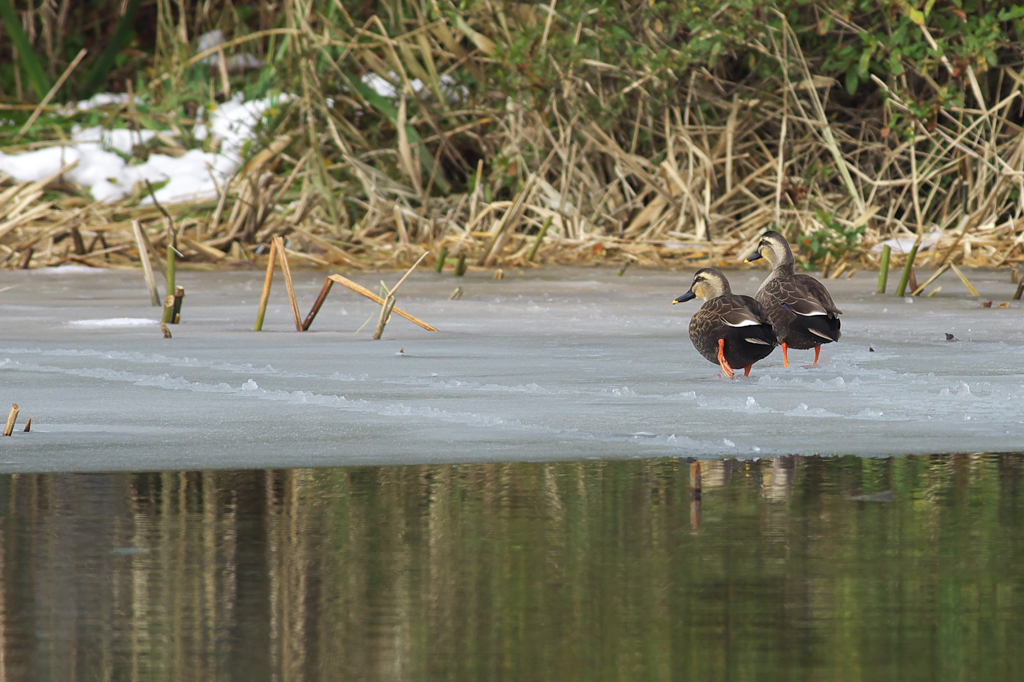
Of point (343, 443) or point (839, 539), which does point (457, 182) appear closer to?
point (343, 443)

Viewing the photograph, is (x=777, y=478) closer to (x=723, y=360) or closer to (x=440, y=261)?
(x=723, y=360)

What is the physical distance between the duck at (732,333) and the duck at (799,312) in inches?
6.4

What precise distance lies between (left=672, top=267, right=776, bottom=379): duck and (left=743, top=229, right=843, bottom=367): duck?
16 centimetres

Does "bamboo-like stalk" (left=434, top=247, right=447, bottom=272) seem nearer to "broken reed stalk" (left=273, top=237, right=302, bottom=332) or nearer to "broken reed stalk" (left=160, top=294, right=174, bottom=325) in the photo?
"broken reed stalk" (left=273, top=237, right=302, bottom=332)

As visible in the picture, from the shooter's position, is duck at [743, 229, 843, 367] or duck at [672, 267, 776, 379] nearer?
duck at [672, 267, 776, 379]

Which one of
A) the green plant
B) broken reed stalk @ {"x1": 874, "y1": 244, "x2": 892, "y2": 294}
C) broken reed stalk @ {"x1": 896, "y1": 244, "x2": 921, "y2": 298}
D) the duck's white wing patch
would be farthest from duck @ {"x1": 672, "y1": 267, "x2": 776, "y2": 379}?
the green plant

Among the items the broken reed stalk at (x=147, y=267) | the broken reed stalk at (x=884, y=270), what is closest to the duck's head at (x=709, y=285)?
the broken reed stalk at (x=884, y=270)

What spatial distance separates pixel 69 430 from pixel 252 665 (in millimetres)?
1751

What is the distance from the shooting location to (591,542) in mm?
2500

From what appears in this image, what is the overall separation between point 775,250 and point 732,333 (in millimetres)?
1028

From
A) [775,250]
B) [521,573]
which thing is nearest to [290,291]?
[775,250]

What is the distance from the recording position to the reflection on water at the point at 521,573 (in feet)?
6.26

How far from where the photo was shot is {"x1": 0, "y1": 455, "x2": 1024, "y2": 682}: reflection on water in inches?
75.1

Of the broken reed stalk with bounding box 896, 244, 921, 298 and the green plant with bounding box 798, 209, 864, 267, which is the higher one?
the broken reed stalk with bounding box 896, 244, 921, 298
